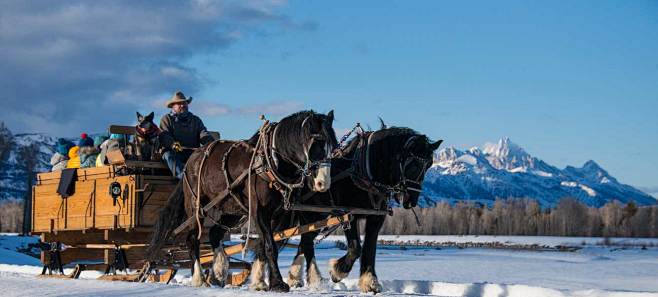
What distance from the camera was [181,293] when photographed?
10758 mm

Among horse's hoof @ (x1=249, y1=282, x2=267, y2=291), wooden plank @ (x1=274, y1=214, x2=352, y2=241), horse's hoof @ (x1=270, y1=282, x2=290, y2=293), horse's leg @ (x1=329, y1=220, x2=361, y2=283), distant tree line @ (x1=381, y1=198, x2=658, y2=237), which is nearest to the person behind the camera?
horse's hoof @ (x1=270, y1=282, x2=290, y2=293)

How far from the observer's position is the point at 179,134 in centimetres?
1467

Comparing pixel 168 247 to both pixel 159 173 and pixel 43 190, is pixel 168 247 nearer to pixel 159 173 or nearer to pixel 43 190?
pixel 159 173

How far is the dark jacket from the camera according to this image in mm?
14586

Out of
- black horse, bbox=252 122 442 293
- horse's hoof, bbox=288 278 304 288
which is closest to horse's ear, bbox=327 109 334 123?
black horse, bbox=252 122 442 293

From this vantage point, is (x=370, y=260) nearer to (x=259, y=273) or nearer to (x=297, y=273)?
(x=297, y=273)

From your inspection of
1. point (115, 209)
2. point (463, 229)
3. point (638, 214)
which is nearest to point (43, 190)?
point (115, 209)

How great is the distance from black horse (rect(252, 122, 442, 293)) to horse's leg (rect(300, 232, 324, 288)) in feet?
0.06

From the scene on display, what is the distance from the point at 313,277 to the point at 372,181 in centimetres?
165

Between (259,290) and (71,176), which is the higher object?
(71,176)

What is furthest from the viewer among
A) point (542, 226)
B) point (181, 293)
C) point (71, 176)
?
point (542, 226)

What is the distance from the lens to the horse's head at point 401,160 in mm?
12336

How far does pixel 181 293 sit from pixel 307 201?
7.52ft

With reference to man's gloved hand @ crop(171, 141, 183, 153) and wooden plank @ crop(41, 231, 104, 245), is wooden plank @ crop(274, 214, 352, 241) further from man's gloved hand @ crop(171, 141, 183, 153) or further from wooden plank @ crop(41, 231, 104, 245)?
wooden plank @ crop(41, 231, 104, 245)
